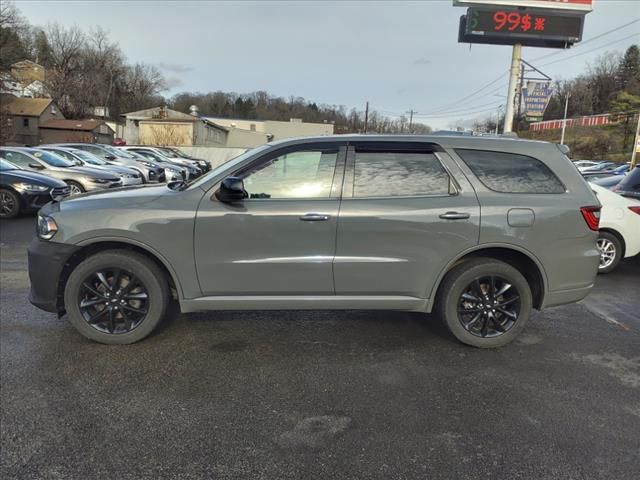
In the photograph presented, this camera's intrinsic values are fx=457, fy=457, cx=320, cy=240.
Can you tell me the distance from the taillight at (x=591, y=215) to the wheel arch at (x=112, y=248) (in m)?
3.49

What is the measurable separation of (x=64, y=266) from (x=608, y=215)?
7.08 m

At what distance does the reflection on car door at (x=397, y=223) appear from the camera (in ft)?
12.3

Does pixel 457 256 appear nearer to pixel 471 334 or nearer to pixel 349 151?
pixel 471 334

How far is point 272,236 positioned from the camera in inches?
146

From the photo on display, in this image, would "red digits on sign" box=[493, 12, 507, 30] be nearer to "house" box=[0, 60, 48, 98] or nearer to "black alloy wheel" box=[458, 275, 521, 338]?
"black alloy wheel" box=[458, 275, 521, 338]

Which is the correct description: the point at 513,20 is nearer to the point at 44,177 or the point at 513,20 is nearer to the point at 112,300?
the point at 44,177

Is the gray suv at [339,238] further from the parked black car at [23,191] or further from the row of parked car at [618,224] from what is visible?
the parked black car at [23,191]

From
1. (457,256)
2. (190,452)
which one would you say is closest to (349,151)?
(457,256)

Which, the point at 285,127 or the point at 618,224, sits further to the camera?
the point at 285,127

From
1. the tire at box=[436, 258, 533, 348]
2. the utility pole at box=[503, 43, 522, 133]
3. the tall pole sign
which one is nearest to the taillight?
the tire at box=[436, 258, 533, 348]

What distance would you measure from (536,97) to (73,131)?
58155mm

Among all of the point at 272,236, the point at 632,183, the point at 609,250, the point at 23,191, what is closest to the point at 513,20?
the point at 632,183

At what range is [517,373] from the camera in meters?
3.60

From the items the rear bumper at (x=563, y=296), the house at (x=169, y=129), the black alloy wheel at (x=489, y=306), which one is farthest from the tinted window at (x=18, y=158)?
the house at (x=169, y=129)
